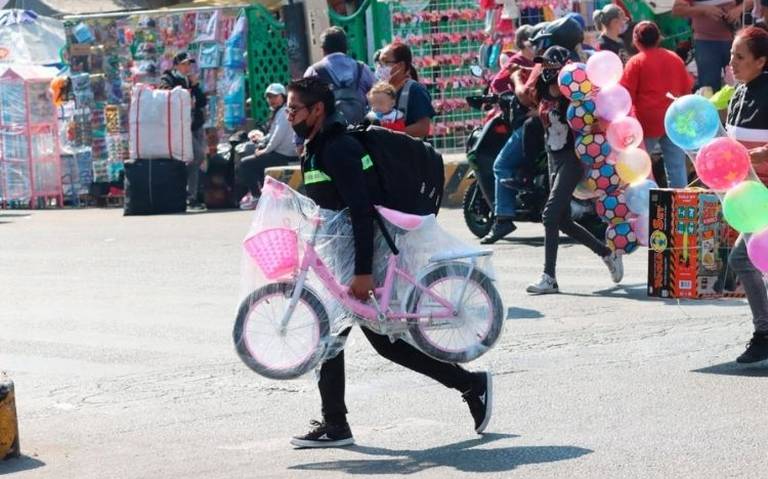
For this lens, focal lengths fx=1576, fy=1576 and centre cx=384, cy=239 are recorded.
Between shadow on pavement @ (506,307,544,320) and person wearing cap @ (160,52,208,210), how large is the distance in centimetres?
1035

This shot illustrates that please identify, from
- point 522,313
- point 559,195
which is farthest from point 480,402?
point 559,195

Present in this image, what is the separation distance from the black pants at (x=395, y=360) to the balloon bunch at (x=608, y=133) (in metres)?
4.07

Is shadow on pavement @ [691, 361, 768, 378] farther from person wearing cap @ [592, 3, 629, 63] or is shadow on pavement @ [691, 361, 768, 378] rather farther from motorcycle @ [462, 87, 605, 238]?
person wearing cap @ [592, 3, 629, 63]

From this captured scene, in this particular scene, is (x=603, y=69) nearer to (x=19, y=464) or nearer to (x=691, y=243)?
(x=691, y=243)

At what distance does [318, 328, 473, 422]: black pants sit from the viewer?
746cm

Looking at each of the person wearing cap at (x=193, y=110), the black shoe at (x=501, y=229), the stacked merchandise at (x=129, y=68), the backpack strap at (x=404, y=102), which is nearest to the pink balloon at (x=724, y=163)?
the backpack strap at (x=404, y=102)

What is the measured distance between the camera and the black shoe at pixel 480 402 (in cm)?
745

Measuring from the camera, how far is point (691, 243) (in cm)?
938

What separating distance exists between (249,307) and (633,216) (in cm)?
496

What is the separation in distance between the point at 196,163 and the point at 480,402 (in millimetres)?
14035

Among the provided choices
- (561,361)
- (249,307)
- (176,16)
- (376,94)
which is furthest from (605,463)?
(176,16)

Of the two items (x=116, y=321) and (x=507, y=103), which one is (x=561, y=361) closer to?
(x=116, y=321)

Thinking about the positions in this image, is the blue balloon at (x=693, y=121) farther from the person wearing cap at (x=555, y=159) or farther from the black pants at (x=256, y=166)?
the black pants at (x=256, y=166)

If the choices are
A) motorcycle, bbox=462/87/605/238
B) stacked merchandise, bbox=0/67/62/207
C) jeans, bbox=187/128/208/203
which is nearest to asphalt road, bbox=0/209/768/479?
motorcycle, bbox=462/87/605/238
